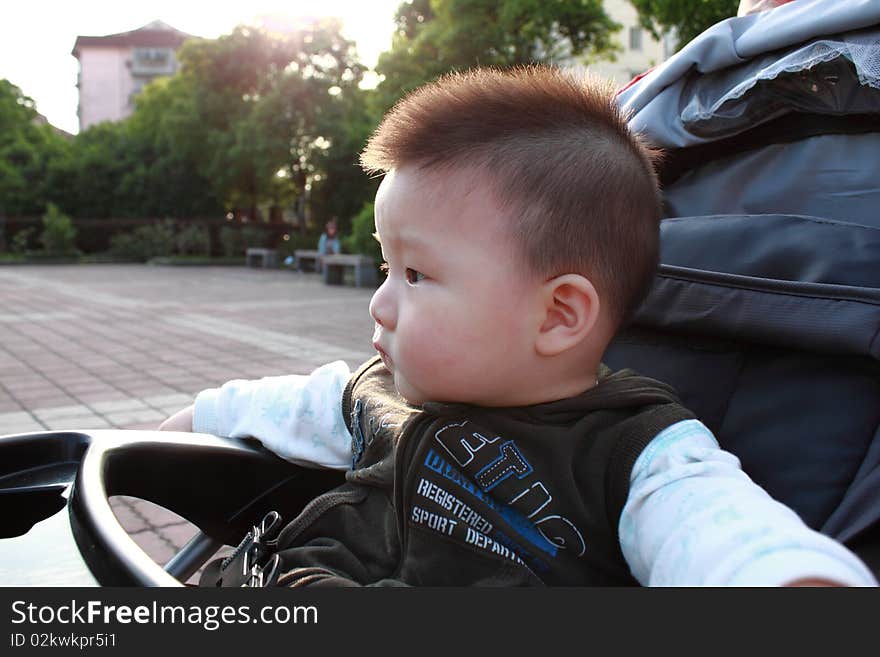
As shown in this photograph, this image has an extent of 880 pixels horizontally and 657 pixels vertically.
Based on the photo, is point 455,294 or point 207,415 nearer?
point 455,294

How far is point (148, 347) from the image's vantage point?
6.40 meters

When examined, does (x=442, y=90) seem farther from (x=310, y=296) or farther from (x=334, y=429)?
(x=310, y=296)

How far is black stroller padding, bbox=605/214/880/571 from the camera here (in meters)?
1.07

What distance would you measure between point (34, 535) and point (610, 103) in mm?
912

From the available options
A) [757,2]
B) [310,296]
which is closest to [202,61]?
[310,296]

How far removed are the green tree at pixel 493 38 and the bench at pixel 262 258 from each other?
5544 mm

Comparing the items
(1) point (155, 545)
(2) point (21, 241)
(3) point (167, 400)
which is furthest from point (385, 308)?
(2) point (21, 241)

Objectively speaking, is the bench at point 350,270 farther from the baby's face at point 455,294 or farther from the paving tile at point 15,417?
the baby's face at point 455,294

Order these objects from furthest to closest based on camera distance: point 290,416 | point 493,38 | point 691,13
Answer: point 493,38, point 691,13, point 290,416

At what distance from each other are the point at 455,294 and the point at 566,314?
0.14 m

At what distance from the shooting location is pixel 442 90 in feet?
3.63

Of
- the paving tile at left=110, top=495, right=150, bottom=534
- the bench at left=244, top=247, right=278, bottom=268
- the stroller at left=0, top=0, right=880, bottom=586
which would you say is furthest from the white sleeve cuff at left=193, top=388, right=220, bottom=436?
the bench at left=244, top=247, right=278, bottom=268

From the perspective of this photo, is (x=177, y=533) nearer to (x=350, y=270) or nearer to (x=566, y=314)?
(x=566, y=314)

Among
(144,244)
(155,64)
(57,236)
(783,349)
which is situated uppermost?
(155,64)
